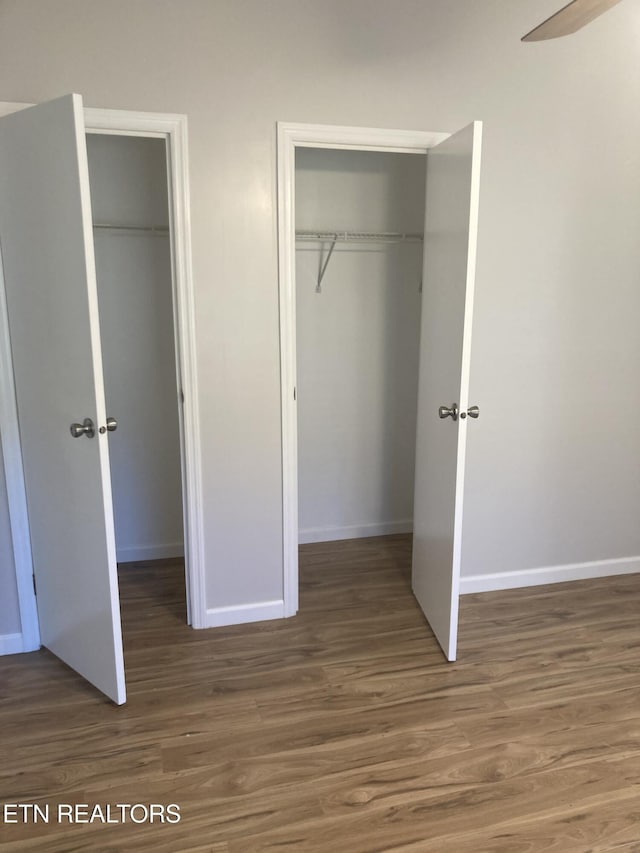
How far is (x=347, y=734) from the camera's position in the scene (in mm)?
2176

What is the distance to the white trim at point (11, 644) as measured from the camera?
103 inches

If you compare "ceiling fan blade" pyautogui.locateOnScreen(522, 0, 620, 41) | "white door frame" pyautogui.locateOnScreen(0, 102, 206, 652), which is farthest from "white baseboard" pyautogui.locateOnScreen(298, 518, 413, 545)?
"ceiling fan blade" pyautogui.locateOnScreen(522, 0, 620, 41)

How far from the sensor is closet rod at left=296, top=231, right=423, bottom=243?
11.0 ft

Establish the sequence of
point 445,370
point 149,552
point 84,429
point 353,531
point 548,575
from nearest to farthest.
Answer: point 84,429 → point 445,370 → point 548,575 → point 149,552 → point 353,531

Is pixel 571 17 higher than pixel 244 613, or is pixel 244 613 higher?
pixel 571 17

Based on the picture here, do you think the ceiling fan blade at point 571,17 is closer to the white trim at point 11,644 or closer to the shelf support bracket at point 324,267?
the shelf support bracket at point 324,267

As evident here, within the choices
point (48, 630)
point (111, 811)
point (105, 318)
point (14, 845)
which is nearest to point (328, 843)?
point (111, 811)

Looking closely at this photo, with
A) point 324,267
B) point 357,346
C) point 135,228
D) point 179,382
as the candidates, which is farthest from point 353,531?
point 135,228

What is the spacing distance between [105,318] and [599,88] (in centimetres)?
252

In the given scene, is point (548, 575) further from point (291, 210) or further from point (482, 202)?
point (291, 210)

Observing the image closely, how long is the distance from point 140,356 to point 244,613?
1421 millimetres

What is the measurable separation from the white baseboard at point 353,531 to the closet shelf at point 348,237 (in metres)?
1.38

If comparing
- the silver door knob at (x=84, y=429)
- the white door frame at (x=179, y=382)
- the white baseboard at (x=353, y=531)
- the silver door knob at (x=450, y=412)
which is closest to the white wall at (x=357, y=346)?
the white baseboard at (x=353, y=531)

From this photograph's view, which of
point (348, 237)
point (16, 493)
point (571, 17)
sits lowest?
point (16, 493)
